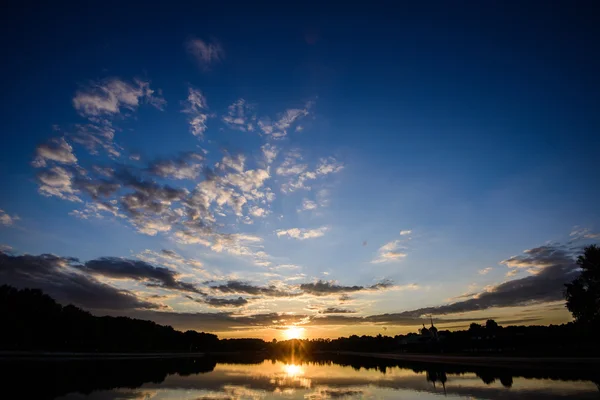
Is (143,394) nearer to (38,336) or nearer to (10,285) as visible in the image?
(38,336)

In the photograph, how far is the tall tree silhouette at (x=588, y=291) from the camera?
215 feet

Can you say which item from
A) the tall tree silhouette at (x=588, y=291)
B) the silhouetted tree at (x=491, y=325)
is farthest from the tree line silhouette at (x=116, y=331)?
the silhouetted tree at (x=491, y=325)

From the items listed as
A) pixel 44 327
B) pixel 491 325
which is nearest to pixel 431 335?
pixel 491 325

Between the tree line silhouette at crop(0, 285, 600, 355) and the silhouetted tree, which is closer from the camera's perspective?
the tree line silhouette at crop(0, 285, 600, 355)

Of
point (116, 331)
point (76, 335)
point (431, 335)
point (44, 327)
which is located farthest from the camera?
point (431, 335)

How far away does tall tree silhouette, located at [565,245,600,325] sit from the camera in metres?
65.6

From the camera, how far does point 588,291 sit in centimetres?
6731

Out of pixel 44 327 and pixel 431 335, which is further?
pixel 431 335

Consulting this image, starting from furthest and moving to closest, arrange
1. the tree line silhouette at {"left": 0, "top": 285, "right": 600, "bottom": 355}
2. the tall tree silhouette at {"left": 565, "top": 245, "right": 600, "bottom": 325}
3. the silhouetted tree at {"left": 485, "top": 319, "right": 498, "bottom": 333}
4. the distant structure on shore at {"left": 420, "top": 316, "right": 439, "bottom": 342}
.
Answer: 1. the silhouetted tree at {"left": 485, "top": 319, "right": 498, "bottom": 333}
2. the distant structure on shore at {"left": 420, "top": 316, "right": 439, "bottom": 342}
3. the tree line silhouette at {"left": 0, "top": 285, "right": 600, "bottom": 355}
4. the tall tree silhouette at {"left": 565, "top": 245, "right": 600, "bottom": 325}

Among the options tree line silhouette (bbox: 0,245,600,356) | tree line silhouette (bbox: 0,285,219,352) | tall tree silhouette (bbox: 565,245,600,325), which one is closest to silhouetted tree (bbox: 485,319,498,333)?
tree line silhouette (bbox: 0,245,600,356)

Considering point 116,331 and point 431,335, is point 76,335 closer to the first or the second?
point 116,331

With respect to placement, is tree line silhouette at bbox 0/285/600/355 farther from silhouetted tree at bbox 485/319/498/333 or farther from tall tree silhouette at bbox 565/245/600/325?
silhouetted tree at bbox 485/319/498/333

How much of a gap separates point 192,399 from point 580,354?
2645 inches

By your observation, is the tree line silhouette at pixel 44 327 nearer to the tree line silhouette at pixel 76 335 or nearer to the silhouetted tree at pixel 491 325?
the tree line silhouette at pixel 76 335
